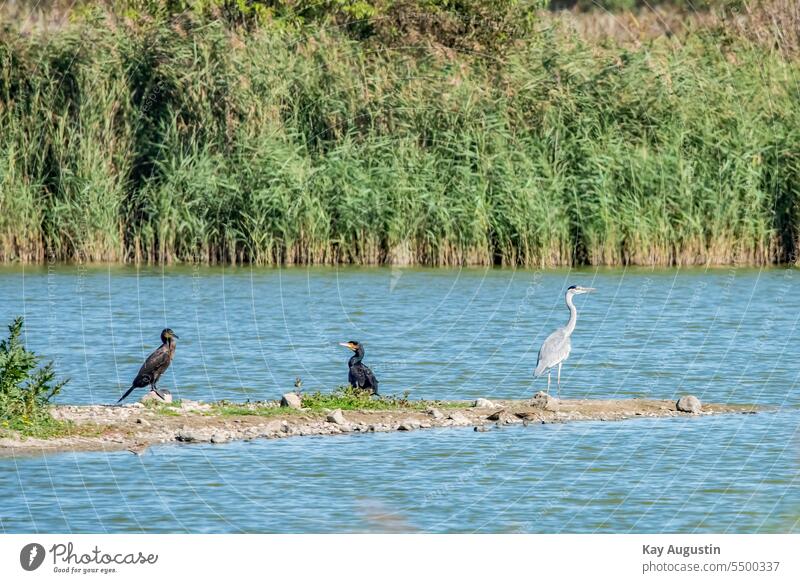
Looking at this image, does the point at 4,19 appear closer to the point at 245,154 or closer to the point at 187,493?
the point at 245,154

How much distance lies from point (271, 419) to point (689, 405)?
429 cm

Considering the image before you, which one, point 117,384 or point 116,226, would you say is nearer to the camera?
point 117,384

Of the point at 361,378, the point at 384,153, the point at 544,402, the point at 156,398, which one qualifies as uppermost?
the point at 384,153

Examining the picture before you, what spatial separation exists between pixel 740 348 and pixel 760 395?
3701 mm

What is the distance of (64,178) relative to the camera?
28.3 meters

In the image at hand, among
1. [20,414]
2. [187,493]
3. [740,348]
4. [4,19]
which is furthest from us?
[4,19]

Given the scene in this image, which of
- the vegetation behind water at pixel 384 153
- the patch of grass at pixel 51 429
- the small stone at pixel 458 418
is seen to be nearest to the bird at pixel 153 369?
the patch of grass at pixel 51 429

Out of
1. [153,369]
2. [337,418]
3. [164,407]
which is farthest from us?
[153,369]

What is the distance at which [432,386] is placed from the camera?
60.4 ft

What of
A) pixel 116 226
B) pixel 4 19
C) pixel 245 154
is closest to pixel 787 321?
pixel 245 154

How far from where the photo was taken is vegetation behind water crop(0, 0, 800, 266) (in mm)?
27562

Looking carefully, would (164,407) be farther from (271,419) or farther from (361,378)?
(361,378)

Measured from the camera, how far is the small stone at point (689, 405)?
1656cm

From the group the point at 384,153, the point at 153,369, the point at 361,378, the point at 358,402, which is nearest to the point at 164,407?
the point at 153,369
